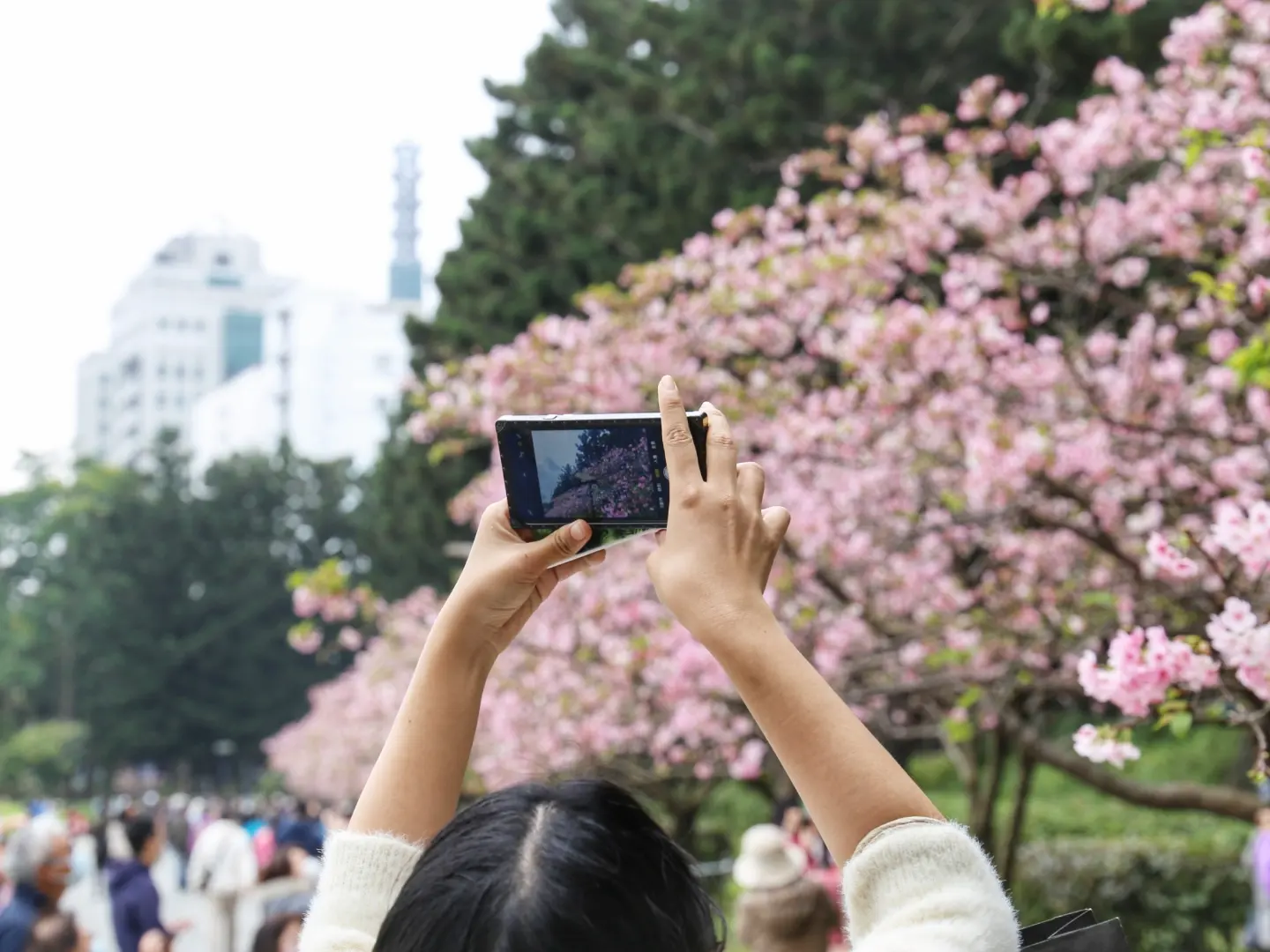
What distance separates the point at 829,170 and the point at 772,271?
1.24 meters

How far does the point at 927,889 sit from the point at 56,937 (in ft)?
12.2

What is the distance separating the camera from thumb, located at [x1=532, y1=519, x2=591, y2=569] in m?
1.38

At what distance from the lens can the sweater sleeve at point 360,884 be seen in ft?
4.02

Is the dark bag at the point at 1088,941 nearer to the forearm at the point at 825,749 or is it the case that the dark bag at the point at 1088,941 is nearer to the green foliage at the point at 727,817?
the forearm at the point at 825,749

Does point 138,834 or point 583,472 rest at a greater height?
point 583,472

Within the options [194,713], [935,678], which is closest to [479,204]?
[935,678]

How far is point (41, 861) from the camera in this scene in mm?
4305

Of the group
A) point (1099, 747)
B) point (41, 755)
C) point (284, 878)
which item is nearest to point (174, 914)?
point (284, 878)

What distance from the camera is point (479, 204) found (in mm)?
21156

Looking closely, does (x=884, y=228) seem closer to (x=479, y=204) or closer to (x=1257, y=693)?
(x=1257, y=693)

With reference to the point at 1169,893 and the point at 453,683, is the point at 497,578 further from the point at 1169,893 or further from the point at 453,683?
the point at 1169,893

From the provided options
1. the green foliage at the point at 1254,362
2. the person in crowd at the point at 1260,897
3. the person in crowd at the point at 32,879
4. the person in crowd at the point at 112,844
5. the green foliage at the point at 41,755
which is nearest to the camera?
the green foliage at the point at 1254,362

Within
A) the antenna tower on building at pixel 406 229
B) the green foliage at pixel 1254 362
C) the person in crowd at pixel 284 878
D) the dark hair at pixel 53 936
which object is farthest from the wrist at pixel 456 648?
the antenna tower on building at pixel 406 229

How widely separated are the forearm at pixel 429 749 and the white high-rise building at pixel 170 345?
86971 millimetres
